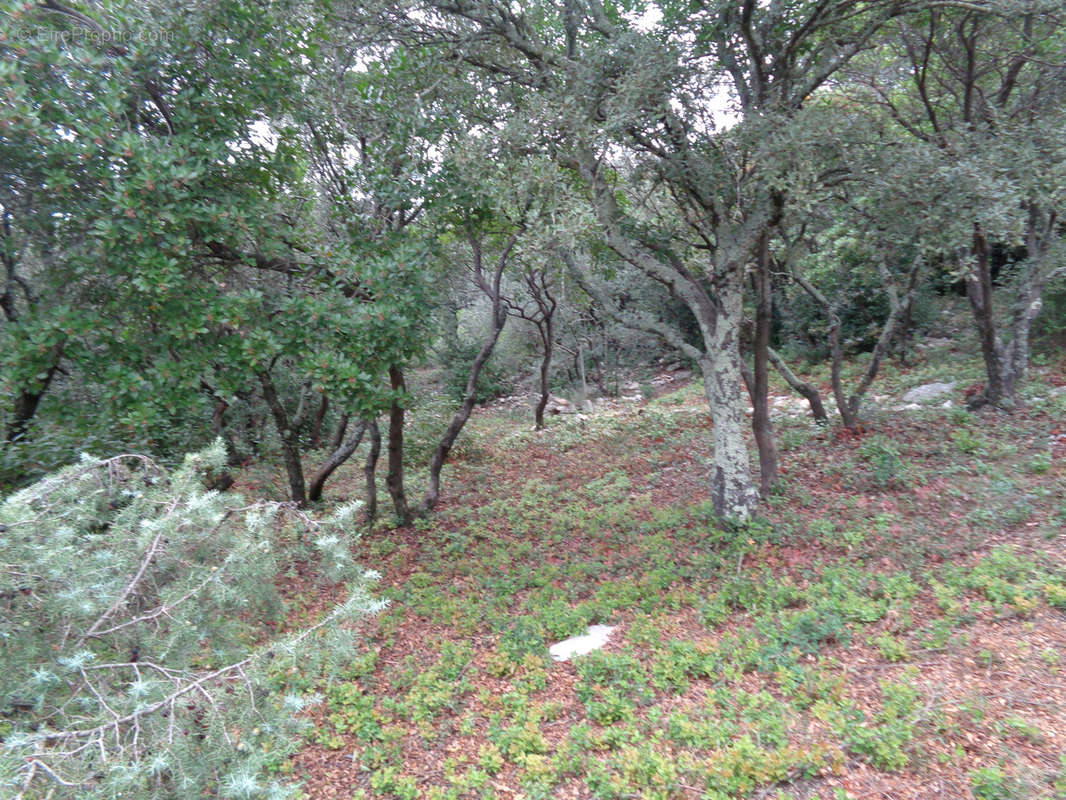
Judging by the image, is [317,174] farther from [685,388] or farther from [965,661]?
[685,388]

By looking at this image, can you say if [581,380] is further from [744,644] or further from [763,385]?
[744,644]

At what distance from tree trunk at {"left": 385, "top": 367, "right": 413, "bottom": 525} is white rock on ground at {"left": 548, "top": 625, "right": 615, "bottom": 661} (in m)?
3.52

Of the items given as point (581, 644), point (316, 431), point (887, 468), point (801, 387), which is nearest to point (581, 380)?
point (316, 431)

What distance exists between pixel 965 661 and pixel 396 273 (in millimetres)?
5249

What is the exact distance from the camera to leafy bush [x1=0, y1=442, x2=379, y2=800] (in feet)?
6.33

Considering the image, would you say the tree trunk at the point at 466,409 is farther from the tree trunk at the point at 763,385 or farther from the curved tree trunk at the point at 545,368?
the curved tree trunk at the point at 545,368

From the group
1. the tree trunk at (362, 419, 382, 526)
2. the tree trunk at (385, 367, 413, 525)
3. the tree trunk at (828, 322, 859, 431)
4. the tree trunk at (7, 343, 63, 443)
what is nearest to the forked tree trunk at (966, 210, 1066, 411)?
the tree trunk at (828, 322, 859, 431)

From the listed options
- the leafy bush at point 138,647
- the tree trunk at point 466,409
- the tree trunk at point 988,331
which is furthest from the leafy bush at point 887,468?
the leafy bush at point 138,647

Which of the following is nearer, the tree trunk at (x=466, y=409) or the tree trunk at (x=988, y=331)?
the tree trunk at (x=466, y=409)

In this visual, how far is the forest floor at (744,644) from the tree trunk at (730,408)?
0.33m

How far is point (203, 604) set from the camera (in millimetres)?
2414

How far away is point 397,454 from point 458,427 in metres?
1.09

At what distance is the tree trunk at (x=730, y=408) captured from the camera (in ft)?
22.7

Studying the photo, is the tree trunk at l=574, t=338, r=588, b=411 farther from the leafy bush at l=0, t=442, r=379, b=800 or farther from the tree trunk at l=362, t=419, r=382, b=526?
the leafy bush at l=0, t=442, r=379, b=800
